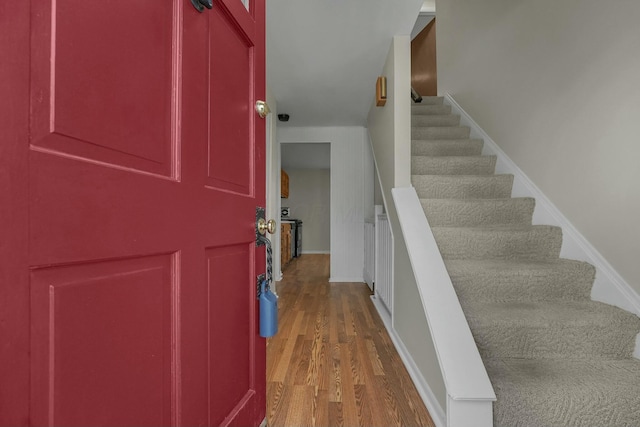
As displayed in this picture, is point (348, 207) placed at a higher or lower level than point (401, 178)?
lower

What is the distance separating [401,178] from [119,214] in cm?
182

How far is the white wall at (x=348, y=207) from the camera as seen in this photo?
4.35 metres

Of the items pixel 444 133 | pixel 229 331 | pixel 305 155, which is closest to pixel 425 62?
pixel 444 133

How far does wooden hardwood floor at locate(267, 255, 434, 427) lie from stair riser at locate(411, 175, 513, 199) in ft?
3.71

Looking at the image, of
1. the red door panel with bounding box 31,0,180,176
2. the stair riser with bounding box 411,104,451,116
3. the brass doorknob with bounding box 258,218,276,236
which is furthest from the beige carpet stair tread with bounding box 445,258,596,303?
the stair riser with bounding box 411,104,451,116

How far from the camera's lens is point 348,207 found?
14.3 feet

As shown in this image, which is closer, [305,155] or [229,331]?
[229,331]

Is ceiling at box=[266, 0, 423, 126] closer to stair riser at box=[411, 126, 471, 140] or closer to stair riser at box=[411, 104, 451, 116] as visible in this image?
stair riser at box=[411, 104, 451, 116]

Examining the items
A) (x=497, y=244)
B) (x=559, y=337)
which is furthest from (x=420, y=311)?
(x=497, y=244)

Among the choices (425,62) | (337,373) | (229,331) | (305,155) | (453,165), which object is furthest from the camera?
(305,155)

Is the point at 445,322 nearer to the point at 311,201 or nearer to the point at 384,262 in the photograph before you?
the point at 384,262

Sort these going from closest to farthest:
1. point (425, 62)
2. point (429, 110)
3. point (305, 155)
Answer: point (429, 110), point (425, 62), point (305, 155)

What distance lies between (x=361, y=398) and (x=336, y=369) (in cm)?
32

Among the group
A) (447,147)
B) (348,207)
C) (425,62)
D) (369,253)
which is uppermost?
(425,62)
